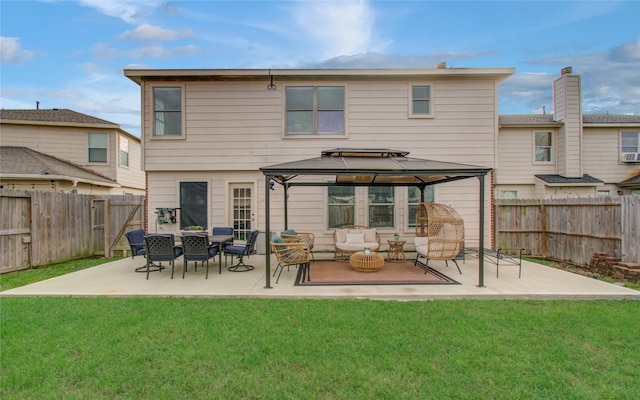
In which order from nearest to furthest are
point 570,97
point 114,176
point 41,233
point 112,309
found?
point 112,309 < point 41,233 < point 570,97 < point 114,176

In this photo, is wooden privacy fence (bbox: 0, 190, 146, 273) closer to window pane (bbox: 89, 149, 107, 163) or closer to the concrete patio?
the concrete patio

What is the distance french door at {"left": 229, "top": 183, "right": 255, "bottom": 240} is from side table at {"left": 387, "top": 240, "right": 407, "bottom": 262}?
4.07 meters

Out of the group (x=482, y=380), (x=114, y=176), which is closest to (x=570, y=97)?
(x=482, y=380)

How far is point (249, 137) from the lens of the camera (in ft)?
28.7

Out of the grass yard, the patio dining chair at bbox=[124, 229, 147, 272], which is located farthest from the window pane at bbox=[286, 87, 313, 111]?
the grass yard

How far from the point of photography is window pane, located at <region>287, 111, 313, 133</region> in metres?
8.87

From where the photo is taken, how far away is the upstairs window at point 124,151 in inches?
541

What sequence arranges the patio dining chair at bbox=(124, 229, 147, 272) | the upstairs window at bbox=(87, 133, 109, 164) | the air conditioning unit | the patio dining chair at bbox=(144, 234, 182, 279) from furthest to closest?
1. the upstairs window at bbox=(87, 133, 109, 164)
2. the air conditioning unit
3. the patio dining chair at bbox=(124, 229, 147, 272)
4. the patio dining chair at bbox=(144, 234, 182, 279)

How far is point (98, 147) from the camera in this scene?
1317cm

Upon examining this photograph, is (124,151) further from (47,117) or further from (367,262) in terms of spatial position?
(367,262)

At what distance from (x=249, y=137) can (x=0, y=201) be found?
5.82 m

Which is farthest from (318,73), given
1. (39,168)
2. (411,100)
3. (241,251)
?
(39,168)

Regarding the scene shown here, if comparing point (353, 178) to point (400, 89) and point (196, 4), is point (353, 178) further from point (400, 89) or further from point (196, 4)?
point (196, 4)

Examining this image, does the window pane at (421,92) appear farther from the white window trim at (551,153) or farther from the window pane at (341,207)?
the white window trim at (551,153)
